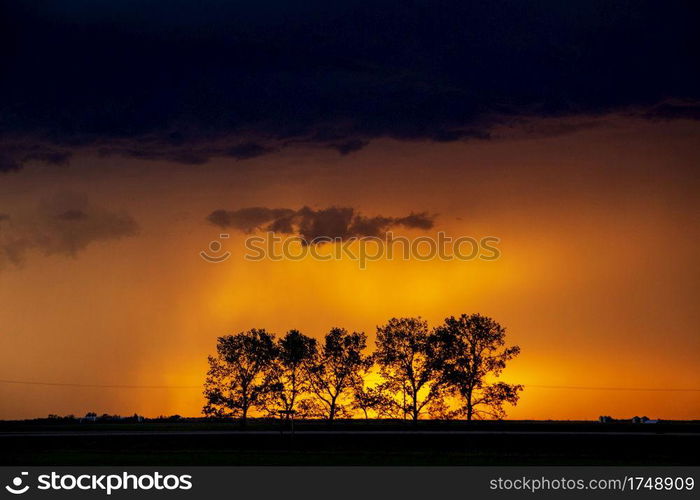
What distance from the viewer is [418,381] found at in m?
131

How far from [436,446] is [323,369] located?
5324 centimetres

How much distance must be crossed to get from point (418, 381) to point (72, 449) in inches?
2187

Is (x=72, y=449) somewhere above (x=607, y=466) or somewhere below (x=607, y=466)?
above

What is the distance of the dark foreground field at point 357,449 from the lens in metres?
74.0

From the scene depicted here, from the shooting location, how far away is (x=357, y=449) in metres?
84.2

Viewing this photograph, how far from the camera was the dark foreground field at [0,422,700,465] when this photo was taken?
74.0m
